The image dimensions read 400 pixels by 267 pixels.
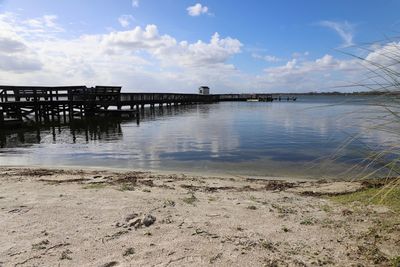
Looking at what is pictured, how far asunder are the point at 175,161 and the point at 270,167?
3.55 metres

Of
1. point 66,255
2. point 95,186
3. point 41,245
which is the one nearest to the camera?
point 66,255

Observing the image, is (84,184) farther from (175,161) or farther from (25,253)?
(175,161)

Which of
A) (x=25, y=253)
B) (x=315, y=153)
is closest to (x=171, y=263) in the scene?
(x=25, y=253)

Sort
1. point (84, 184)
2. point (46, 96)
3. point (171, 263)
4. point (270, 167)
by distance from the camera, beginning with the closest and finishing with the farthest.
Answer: point (171, 263)
point (84, 184)
point (270, 167)
point (46, 96)

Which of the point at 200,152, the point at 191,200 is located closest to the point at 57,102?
the point at 200,152

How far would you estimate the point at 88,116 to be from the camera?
3269 cm

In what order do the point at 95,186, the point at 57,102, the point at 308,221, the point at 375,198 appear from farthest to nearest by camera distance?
the point at 57,102 < the point at 95,186 < the point at 375,198 < the point at 308,221

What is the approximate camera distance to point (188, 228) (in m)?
4.55

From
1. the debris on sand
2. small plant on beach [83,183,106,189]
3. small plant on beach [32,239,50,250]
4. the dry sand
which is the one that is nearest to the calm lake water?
the dry sand

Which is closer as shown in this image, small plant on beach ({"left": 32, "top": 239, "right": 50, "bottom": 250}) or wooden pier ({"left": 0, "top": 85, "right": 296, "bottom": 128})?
small plant on beach ({"left": 32, "top": 239, "right": 50, "bottom": 250})

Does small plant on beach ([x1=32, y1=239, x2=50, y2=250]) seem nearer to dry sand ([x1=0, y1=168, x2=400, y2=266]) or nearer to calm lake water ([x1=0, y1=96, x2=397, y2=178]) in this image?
dry sand ([x1=0, y1=168, x2=400, y2=266])

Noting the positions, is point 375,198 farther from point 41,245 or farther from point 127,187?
point 41,245

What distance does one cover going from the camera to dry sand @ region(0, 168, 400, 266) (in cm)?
364

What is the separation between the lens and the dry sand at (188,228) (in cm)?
364
